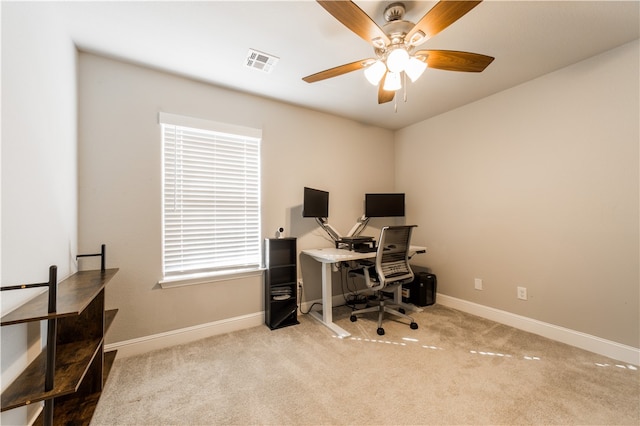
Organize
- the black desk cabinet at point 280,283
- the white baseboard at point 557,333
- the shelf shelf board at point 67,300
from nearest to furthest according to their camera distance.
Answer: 1. the shelf shelf board at point 67,300
2. the white baseboard at point 557,333
3. the black desk cabinet at point 280,283

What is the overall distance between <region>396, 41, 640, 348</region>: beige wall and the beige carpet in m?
0.52

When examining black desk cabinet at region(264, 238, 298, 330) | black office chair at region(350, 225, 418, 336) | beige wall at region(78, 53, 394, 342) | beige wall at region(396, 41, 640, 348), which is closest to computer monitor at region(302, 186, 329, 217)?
beige wall at region(78, 53, 394, 342)

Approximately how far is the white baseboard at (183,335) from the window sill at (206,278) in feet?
1.40

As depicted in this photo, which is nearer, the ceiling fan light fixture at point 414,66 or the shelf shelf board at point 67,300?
the shelf shelf board at point 67,300

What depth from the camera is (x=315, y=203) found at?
3.12m

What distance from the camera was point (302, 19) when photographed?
1.81 m

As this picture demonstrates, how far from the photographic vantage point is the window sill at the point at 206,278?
95.4 inches

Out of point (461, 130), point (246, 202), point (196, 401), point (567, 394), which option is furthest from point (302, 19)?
point (567, 394)

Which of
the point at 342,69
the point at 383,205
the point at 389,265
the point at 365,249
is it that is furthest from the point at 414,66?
the point at 383,205

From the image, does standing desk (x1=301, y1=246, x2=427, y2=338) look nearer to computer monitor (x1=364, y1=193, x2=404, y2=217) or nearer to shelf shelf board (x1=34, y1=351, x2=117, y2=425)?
computer monitor (x1=364, y1=193, x2=404, y2=217)

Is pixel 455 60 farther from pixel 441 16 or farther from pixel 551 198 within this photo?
pixel 551 198

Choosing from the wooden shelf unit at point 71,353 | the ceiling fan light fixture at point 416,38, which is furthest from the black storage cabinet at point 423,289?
the wooden shelf unit at point 71,353

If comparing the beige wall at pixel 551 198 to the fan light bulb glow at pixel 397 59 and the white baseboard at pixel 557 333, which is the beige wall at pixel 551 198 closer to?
the white baseboard at pixel 557 333

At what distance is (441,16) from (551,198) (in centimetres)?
219
